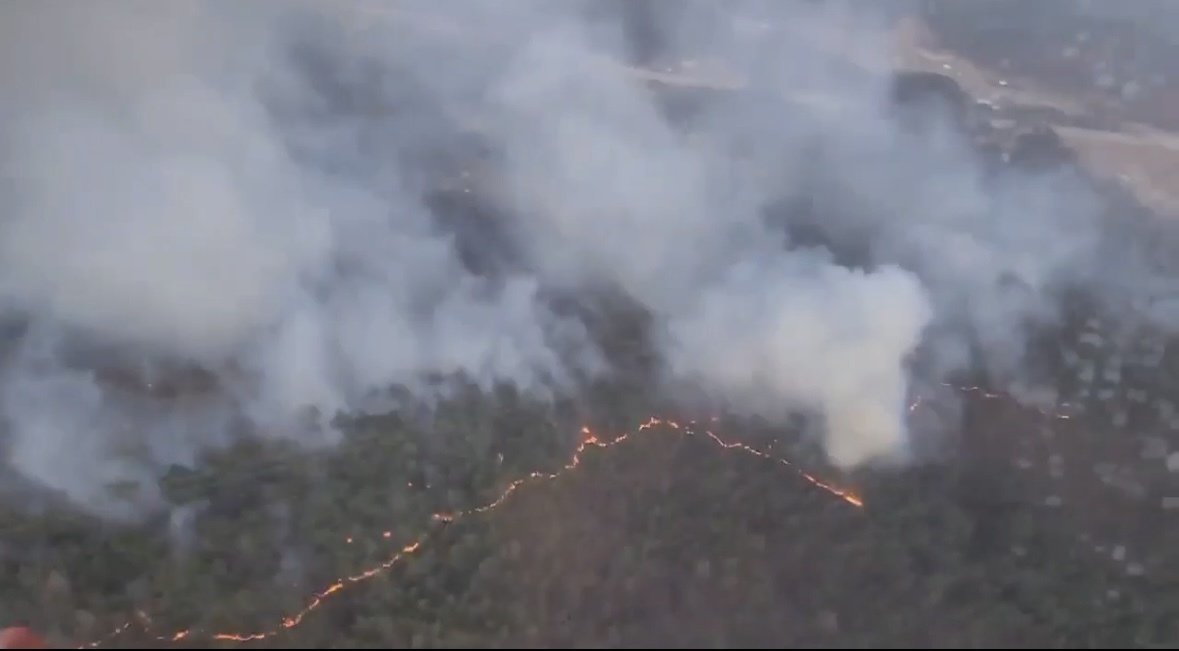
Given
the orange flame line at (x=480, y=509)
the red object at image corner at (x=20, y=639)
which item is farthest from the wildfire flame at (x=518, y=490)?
the red object at image corner at (x=20, y=639)

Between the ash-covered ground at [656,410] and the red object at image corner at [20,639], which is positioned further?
the ash-covered ground at [656,410]

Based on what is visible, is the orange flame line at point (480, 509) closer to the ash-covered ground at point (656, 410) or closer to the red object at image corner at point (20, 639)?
the ash-covered ground at point (656, 410)

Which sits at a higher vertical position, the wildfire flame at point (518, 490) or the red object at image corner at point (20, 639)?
the wildfire flame at point (518, 490)

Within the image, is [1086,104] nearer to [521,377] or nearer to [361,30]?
[521,377]

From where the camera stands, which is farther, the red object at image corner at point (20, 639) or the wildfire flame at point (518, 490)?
the wildfire flame at point (518, 490)

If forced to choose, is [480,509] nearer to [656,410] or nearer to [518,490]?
[518,490]

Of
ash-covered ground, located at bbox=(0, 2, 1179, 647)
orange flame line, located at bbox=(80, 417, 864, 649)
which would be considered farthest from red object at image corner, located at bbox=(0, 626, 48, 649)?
orange flame line, located at bbox=(80, 417, 864, 649)

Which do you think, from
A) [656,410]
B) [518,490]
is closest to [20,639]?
[518,490]

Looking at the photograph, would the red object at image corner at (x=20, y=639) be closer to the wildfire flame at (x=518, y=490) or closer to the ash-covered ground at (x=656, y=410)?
the ash-covered ground at (x=656, y=410)

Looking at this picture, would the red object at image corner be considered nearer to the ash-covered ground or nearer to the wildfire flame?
the ash-covered ground
